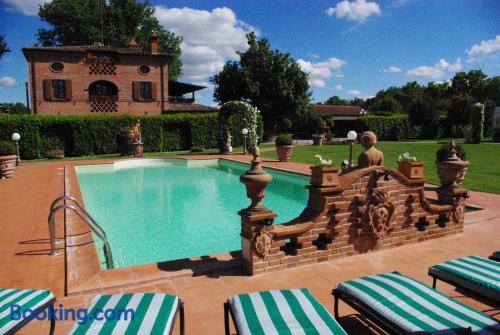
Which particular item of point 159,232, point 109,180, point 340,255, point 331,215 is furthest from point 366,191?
point 109,180

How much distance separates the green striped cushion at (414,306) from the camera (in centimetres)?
238

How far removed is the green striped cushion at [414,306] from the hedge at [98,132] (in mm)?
22352

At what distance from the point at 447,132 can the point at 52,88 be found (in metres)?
38.4

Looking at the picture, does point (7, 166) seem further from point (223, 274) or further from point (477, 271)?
point (477, 271)

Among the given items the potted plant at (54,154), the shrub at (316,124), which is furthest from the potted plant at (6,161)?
the shrub at (316,124)

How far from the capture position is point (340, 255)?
15.9ft

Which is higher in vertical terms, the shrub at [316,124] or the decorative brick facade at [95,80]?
the decorative brick facade at [95,80]

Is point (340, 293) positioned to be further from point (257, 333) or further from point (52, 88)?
point (52, 88)

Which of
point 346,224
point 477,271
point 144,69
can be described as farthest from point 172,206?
point 144,69

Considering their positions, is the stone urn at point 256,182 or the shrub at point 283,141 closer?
the stone urn at point 256,182

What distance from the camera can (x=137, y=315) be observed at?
98.0 inches

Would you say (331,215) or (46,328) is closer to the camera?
(46,328)

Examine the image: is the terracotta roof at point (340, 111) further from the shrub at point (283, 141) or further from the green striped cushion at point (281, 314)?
the green striped cushion at point (281, 314)

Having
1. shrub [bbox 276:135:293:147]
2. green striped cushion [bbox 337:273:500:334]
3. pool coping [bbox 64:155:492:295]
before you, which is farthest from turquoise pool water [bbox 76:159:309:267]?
green striped cushion [bbox 337:273:500:334]
